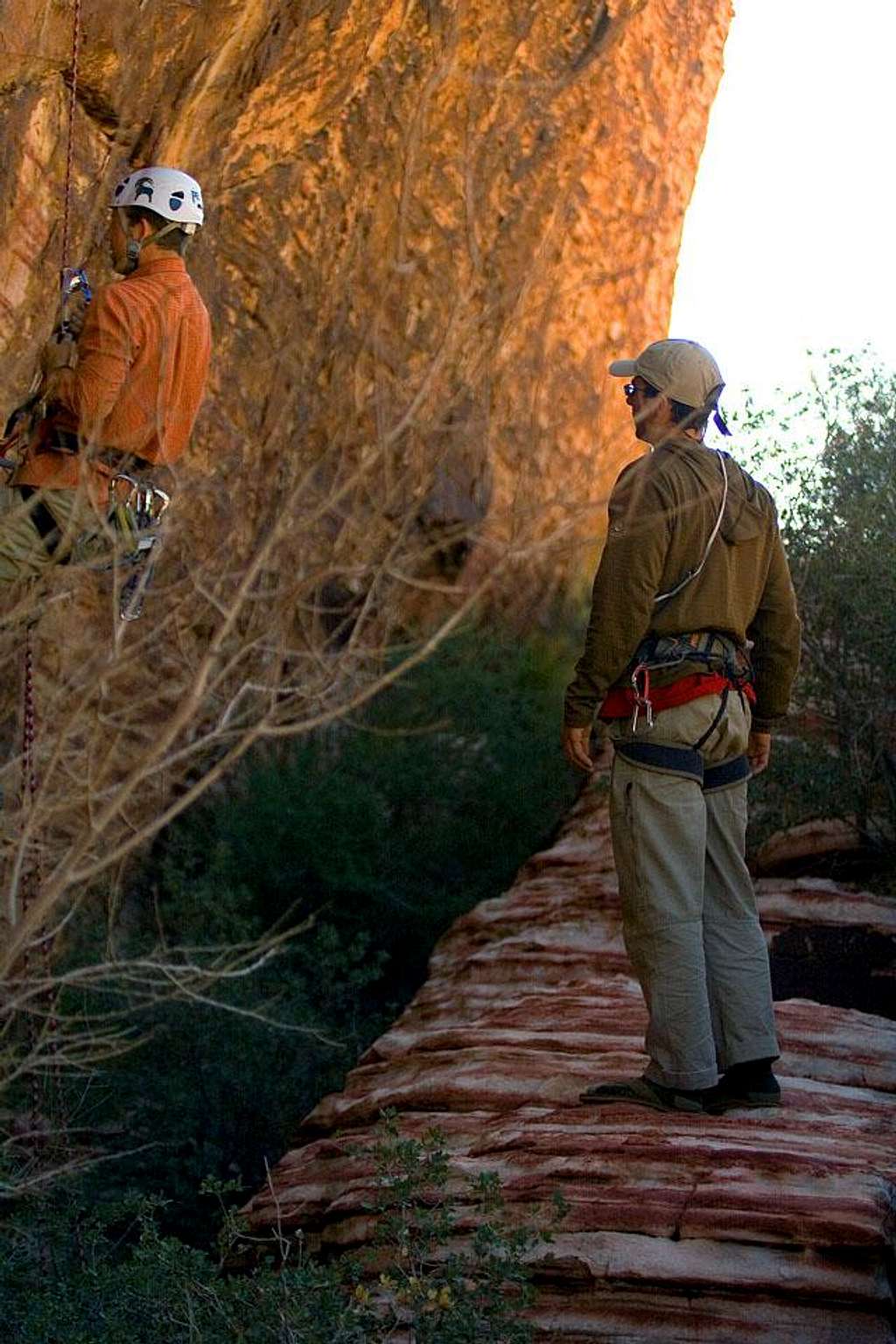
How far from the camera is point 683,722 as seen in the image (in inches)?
229

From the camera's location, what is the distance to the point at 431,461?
731 cm

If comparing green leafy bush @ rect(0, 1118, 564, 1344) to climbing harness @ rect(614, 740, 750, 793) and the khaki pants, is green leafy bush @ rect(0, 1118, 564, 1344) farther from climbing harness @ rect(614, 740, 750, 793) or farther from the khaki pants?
climbing harness @ rect(614, 740, 750, 793)

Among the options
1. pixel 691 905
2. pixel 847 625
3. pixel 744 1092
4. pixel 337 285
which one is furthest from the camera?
pixel 337 285

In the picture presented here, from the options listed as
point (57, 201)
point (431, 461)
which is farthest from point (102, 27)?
point (431, 461)

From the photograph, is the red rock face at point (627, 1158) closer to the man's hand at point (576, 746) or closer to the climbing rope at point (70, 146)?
the man's hand at point (576, 746)

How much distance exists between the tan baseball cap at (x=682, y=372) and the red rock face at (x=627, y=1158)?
206 centimetres

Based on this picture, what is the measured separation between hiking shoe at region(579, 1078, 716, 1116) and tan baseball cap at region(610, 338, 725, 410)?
6.44ft

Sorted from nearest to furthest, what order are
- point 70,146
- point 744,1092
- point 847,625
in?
point 744,1092
point 70,146
point 847,625

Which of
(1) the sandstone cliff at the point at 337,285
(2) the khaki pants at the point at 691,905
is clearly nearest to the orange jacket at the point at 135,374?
(1) the sandstone cliff at the point at 337,285

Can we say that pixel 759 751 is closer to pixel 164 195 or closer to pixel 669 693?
pixel 669 693

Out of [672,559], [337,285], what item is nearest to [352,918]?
[337,285]

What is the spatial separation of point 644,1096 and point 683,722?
111 centimetres

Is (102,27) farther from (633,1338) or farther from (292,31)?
(633,1338)

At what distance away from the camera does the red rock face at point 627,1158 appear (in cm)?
512
